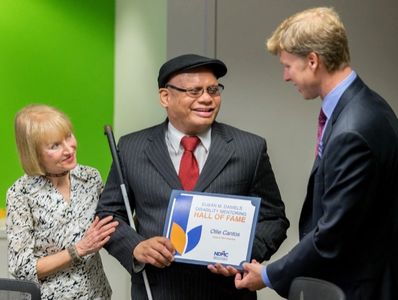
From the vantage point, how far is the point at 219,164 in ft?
9.52

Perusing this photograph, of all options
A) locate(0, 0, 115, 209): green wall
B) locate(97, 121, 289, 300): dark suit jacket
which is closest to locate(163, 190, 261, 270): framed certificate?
locate(97, 121, 289, 300): dark suit jacket

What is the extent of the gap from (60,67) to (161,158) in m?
2.18

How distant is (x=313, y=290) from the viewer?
7.56ft

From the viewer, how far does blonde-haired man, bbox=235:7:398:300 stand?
90.4 inches

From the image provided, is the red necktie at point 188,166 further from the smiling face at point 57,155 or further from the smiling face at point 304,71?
the smiling face at point 304,71

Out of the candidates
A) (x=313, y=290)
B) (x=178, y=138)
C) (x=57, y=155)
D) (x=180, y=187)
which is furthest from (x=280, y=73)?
(x=313, y=290)

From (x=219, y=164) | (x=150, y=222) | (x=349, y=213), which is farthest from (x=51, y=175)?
(x=349, y=213)

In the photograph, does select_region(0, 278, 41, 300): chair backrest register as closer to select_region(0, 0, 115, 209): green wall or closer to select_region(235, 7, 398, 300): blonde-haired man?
select_region(235, 7, 398, 300): blonde-haired man

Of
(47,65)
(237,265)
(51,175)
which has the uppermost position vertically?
(47,65)

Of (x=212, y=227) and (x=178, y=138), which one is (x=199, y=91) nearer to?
(x=178, y=138)

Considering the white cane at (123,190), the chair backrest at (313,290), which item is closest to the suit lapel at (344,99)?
the chair backrest at (313,290)

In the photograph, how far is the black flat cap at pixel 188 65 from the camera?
2885mm

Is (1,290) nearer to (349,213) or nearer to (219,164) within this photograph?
(219,164)

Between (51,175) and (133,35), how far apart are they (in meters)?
2.14
